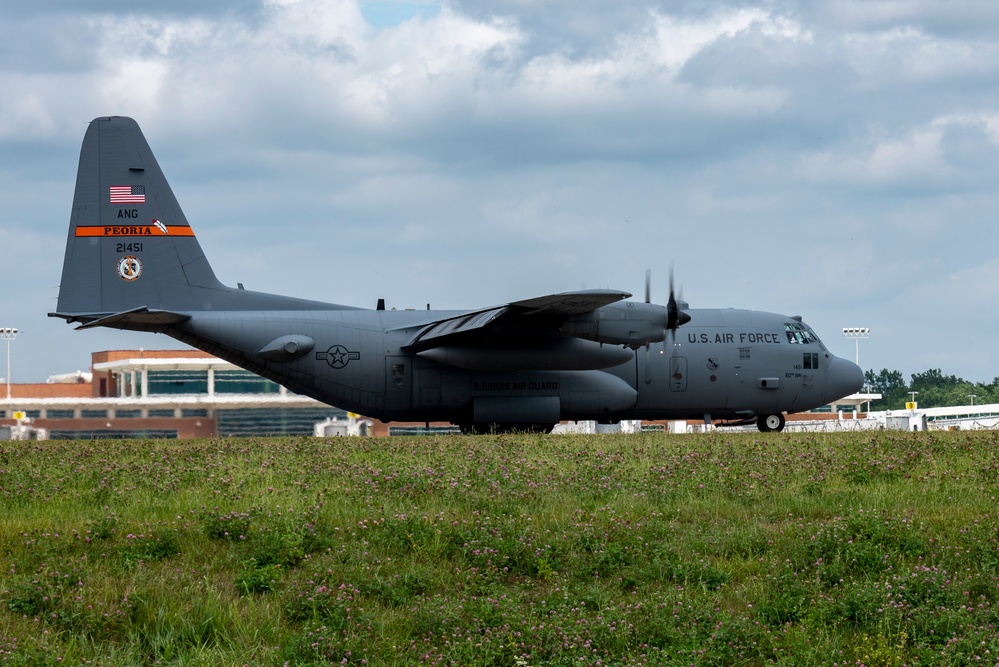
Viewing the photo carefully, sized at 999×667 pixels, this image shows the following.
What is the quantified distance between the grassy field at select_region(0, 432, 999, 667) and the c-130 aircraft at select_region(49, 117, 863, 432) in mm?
12025

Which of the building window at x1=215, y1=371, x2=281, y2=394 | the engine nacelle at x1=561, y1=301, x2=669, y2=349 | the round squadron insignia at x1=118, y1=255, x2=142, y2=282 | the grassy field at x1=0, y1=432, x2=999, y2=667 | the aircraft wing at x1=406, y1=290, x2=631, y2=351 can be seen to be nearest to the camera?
the grassy field at x1=0, y1=432, x2=999, y2=667

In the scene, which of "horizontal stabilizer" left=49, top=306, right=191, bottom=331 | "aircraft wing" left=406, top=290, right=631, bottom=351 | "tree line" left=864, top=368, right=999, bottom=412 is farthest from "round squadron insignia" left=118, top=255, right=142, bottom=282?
"tree line" left=864, top=368, right=999, bottom=412

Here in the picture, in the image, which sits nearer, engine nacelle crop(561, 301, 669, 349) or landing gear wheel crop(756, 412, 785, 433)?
engine nacelle crop(561, 301, 669, 349)

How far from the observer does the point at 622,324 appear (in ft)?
97.0

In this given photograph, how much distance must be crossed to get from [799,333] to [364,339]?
14.1 metres

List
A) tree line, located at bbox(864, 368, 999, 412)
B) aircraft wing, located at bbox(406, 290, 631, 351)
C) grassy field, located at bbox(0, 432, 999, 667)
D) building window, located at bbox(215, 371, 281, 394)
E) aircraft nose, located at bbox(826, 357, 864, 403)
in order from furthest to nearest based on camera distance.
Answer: tree line, located at bbox(864, 368, 999, 412) < building window, located at bbox(215, 371, 281, 394) < aircraft nose, located at bbox(826, 357, 864, 403) < aircraft wing, located at bbox(406, 290, 631, 351) < grassy field, located at bbox(0, 432, 999, 667)

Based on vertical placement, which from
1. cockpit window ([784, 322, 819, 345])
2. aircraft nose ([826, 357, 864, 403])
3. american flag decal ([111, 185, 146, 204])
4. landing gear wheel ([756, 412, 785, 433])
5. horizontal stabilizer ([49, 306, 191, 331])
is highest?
american flag decal ([111, 185, 146, 204])

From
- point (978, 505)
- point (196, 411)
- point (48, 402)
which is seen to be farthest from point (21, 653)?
point (48, 402)

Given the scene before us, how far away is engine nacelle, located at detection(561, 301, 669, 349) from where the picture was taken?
29.6 metres

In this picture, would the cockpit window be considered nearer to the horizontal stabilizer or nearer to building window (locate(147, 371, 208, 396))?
the horizontal stabilizer

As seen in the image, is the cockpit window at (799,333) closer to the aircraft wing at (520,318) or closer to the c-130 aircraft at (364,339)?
the c-130 aircraft at (364,339)

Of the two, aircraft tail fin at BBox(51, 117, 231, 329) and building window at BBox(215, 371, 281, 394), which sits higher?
aircraft tail fin at BBox(51, 117, 231, 329)

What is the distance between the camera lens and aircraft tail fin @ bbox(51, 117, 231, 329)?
3189 cm

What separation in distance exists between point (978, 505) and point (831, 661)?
583 centimetres
